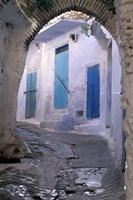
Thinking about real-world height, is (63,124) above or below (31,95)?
below

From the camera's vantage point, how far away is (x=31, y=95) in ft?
53.0

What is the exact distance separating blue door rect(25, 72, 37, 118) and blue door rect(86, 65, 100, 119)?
3.71 metres

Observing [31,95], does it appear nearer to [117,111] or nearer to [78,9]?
[117,111]

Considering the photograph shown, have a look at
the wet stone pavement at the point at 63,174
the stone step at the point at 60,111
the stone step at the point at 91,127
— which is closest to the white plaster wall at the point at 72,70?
the stone step at the point at 60,111

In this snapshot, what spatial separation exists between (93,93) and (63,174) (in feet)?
21.3

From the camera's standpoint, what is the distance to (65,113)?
548 inches

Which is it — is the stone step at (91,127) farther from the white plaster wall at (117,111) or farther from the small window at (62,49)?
the small window at (62,49)

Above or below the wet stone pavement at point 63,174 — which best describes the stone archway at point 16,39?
above

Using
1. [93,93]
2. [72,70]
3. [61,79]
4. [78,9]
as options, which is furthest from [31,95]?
[78,9]

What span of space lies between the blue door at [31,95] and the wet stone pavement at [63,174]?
6031mm

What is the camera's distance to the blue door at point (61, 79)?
14.3m

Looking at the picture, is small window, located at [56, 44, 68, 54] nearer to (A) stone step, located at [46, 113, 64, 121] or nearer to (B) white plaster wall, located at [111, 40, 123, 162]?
(A) stone step, located at [46, 113, 64, 121]

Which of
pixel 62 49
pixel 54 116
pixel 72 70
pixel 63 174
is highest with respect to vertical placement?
pixel 62 49

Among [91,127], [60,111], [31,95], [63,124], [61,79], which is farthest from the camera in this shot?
[31,95]
